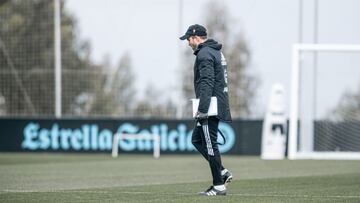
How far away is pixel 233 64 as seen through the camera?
28328 millimetres

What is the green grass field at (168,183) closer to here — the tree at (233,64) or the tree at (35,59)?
the tree at (233,64)

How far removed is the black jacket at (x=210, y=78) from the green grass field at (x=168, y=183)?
3.43ft

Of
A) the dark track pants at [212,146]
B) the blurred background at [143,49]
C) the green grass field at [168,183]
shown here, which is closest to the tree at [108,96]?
the blurred background at [143,49]

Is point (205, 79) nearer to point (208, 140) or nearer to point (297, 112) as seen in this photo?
point (208, 140)

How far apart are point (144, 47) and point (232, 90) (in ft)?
11.3

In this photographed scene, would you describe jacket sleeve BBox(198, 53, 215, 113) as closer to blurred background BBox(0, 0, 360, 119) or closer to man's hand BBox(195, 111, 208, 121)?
man's hand BBox(195, 111, 208, 121)

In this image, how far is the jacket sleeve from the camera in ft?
35.1

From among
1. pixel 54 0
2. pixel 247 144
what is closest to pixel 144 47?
pixel 54 0

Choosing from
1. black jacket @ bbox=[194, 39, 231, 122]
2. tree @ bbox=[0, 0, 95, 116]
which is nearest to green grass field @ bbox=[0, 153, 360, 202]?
black jacket @ bbox=[194, 39, 231, 122]

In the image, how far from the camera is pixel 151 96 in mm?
29062

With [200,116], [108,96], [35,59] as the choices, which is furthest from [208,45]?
[35,59]

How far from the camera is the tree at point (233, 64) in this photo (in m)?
27.9

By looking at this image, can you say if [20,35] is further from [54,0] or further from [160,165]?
[160,165]

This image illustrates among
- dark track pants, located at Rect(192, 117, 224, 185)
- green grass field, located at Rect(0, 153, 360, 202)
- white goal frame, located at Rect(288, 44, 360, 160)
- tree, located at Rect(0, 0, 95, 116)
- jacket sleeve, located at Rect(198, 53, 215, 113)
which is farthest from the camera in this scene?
tree, located at Rect(0, 0, 95, 116)
